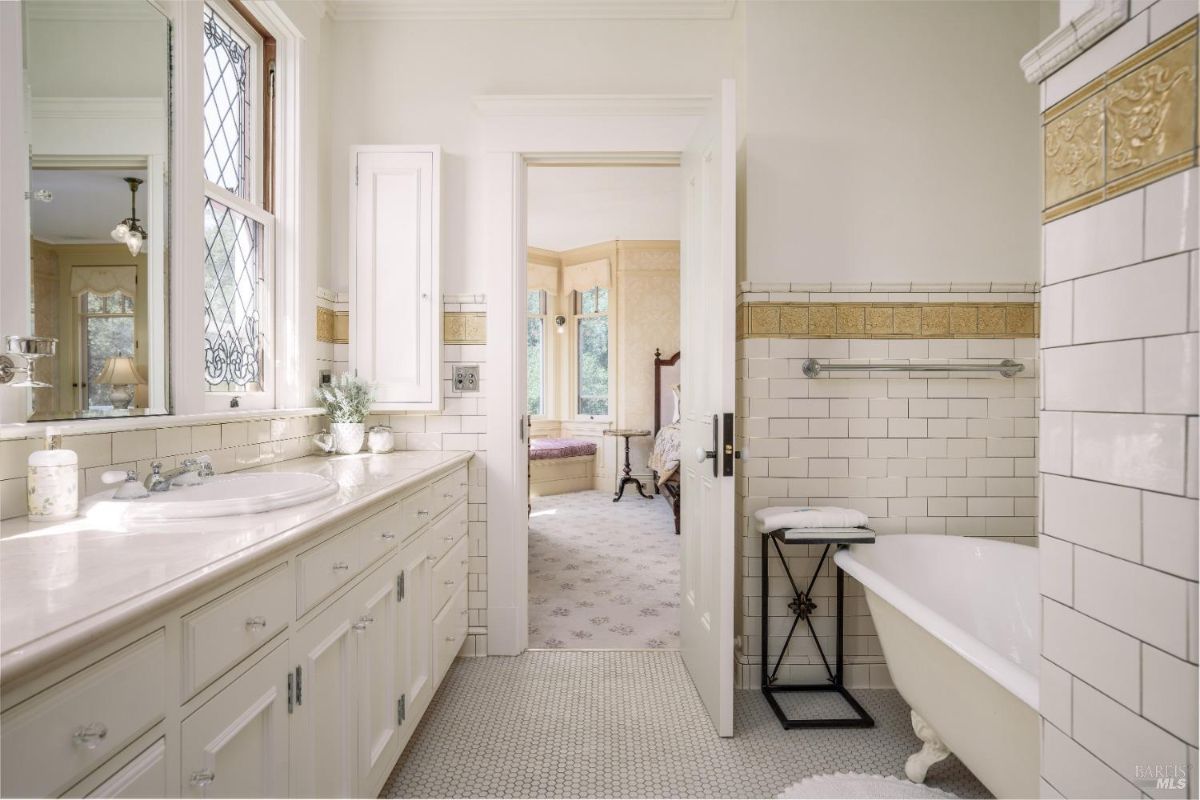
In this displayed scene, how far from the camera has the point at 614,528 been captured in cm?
493

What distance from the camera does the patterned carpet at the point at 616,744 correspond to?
5.59 ft

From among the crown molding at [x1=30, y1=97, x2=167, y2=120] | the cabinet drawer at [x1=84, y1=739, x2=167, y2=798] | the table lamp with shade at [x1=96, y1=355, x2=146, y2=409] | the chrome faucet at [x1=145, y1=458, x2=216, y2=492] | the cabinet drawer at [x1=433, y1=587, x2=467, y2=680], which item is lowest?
the cabinet drawer at [x1=433, y1=587, x2=467, y2=680]

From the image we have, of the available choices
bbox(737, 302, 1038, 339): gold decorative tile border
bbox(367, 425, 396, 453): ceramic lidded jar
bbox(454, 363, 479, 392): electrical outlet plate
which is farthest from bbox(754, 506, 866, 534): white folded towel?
bbox(367, 425, 396, 453): ceramic lidded jar

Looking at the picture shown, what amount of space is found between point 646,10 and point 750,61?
23.6 inches

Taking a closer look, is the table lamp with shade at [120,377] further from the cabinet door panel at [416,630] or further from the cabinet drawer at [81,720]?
the cabinet drawer at [81,720]

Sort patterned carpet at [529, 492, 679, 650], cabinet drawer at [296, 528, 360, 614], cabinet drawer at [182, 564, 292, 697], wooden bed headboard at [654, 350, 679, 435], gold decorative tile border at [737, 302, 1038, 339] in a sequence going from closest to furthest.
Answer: cabinet drawer at [182, 564, 292, 697] < cabinet drawer at [296, 528, 360, 614] < gold decorative tile border at [737, 302, 1038, 339] < patterned carpet at [529, 492, 679, 650] < wooden bed headboard at [654, 350, 679, 435]

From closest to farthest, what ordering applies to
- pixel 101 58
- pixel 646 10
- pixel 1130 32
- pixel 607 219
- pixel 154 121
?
pixel 1130 32
pixel 101 58
pixel 154 121
pixel 646 10
pixel 607 219

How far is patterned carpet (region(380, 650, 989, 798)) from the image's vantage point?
170 centimetres

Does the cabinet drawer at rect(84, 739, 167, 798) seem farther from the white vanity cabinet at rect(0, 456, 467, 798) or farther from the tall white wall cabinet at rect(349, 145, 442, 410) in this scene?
the tall white wall cabinet at rect(349, 145, 442, 410)

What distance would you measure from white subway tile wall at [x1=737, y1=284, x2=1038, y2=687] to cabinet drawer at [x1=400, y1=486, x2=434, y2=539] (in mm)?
1281

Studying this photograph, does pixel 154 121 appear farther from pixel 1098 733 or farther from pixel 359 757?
pixel 1098 733

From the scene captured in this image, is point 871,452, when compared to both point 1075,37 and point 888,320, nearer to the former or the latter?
point 888,320

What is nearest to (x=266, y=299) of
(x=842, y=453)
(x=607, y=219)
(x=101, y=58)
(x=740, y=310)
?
(x=101, y=58)

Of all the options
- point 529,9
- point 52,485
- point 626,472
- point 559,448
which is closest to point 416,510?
point 52,485
